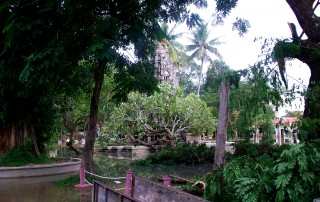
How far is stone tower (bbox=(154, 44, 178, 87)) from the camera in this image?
31.4 metres

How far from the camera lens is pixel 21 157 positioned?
15062mm

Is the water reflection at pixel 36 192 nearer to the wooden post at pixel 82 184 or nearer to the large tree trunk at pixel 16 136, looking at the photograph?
the wooden post at pixel 82 184

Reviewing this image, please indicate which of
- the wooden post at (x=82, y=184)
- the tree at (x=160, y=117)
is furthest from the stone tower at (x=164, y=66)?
the wooden post at (x=82, y=184)

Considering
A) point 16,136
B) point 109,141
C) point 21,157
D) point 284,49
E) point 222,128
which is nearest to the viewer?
point 222,128

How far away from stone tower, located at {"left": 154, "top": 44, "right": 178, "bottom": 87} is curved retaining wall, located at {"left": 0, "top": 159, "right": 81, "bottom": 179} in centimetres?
1693

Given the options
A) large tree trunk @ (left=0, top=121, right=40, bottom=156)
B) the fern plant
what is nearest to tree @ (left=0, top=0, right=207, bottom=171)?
large tree trunk @ (left=0, top=121, right=40, bottom=156)

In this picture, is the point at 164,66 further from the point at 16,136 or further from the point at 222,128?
the point at 222,128

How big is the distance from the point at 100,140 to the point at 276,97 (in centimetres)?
2254

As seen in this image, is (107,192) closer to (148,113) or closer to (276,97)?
(276,97)

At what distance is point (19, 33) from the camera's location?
10242mm

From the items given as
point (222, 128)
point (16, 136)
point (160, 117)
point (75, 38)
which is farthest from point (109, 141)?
point (222, 128)

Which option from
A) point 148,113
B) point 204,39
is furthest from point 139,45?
point 204,39

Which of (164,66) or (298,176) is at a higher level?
(164,66)

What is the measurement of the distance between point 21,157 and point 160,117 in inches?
525
